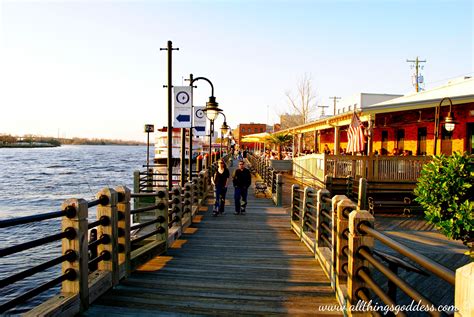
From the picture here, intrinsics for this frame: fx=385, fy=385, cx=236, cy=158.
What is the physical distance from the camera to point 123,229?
579cm

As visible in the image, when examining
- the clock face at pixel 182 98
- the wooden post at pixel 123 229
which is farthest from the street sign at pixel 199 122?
the wooden post at pixel 123 229

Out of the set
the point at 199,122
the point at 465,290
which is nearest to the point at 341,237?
the point at 465,290

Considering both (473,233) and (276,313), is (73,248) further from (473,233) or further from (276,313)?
(473,233)

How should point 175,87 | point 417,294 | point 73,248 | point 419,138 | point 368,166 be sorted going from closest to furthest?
point 417,294, point 73,248, point 175,87, point 368,166, point 419,138

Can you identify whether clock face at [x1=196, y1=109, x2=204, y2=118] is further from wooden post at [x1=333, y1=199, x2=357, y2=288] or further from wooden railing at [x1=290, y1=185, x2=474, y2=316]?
wooden post at [x1=333, y1=199, x2=357, y2=288]

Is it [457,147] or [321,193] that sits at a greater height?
[457,147]

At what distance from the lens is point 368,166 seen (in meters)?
15.9

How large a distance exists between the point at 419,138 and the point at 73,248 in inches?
786

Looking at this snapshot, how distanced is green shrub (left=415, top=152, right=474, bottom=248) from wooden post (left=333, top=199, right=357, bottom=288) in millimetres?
4427

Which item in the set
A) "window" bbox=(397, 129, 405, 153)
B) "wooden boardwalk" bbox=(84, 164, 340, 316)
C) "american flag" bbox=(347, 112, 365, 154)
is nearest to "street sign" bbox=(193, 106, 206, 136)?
"american flag" bbox=(347, 112, 365, 154)

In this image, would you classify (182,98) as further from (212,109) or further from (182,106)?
(212,109)

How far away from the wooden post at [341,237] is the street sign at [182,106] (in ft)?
21.1

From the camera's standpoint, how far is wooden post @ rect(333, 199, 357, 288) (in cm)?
521

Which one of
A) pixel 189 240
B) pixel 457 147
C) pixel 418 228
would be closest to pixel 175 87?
pixel 189 240
